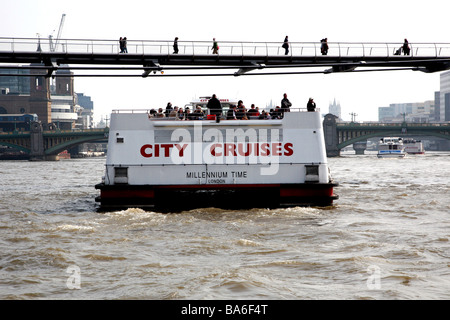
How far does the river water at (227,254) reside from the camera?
11.9 m

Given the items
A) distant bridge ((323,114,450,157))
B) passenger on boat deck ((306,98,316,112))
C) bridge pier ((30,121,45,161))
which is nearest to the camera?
passenger on boat deck ((306,98,316,112))

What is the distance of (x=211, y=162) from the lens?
72.9 ft

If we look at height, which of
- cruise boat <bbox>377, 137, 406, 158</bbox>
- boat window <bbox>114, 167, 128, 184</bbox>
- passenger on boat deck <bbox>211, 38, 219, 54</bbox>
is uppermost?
passenger on boat deck <bbox>211, 38, 219, 54</bbox>

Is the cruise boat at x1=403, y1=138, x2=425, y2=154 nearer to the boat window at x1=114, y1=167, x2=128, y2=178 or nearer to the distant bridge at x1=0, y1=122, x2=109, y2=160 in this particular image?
the distant bridge at x1=0, y1=122, x2=109, y2=160

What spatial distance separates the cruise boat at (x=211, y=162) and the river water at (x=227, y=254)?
0.63 m

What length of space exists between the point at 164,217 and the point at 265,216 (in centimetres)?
348

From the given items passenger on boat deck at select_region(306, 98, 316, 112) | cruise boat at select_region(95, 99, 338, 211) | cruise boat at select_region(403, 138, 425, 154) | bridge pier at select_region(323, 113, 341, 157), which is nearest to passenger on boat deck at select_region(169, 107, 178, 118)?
cruise boat at select_region(95, 99, 338, 211)

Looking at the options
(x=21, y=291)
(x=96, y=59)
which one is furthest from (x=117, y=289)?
(x=96, y=59)

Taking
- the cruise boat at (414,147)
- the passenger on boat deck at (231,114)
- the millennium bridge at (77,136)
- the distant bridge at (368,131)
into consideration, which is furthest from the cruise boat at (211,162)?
the cruise boat at (414,147)

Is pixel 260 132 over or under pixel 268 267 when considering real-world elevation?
over

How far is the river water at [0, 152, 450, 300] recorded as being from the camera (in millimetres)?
11891

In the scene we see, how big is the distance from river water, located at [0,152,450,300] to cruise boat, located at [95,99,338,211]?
0.63 meters

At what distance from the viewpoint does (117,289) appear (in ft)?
39.2

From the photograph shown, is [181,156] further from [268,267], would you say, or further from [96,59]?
[96,59]
